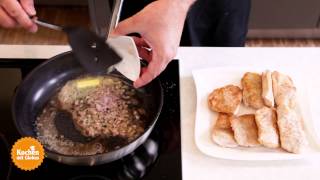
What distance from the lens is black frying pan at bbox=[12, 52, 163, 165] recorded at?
72cm

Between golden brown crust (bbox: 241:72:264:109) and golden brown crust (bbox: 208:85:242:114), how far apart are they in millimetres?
15

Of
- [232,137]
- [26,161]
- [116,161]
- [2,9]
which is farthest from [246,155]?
[2,9]

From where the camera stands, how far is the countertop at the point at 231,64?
A: 73cm

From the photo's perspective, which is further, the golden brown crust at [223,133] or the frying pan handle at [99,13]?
the frying pan handle at [99,13]

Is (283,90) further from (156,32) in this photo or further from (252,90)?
(156,32)

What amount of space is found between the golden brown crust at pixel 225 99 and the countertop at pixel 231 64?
52 mm

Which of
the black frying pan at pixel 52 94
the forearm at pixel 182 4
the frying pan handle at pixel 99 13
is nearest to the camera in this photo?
the black frying pan at pixel 52 94

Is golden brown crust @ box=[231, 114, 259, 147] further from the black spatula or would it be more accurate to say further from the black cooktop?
the black spatula

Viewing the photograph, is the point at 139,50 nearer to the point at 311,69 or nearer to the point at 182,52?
the point at 182,52

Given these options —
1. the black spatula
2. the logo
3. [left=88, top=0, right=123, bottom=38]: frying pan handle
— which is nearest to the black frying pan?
the logo

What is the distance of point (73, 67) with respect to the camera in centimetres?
93

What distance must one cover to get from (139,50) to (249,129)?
0.29m

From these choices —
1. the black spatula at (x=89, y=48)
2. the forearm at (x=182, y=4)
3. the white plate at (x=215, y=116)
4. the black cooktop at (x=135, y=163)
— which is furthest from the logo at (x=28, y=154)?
the forearm at (x=182, y=4)

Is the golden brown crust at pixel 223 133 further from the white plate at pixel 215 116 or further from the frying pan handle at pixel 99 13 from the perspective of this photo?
the frying pan handle at pixel 99 13
